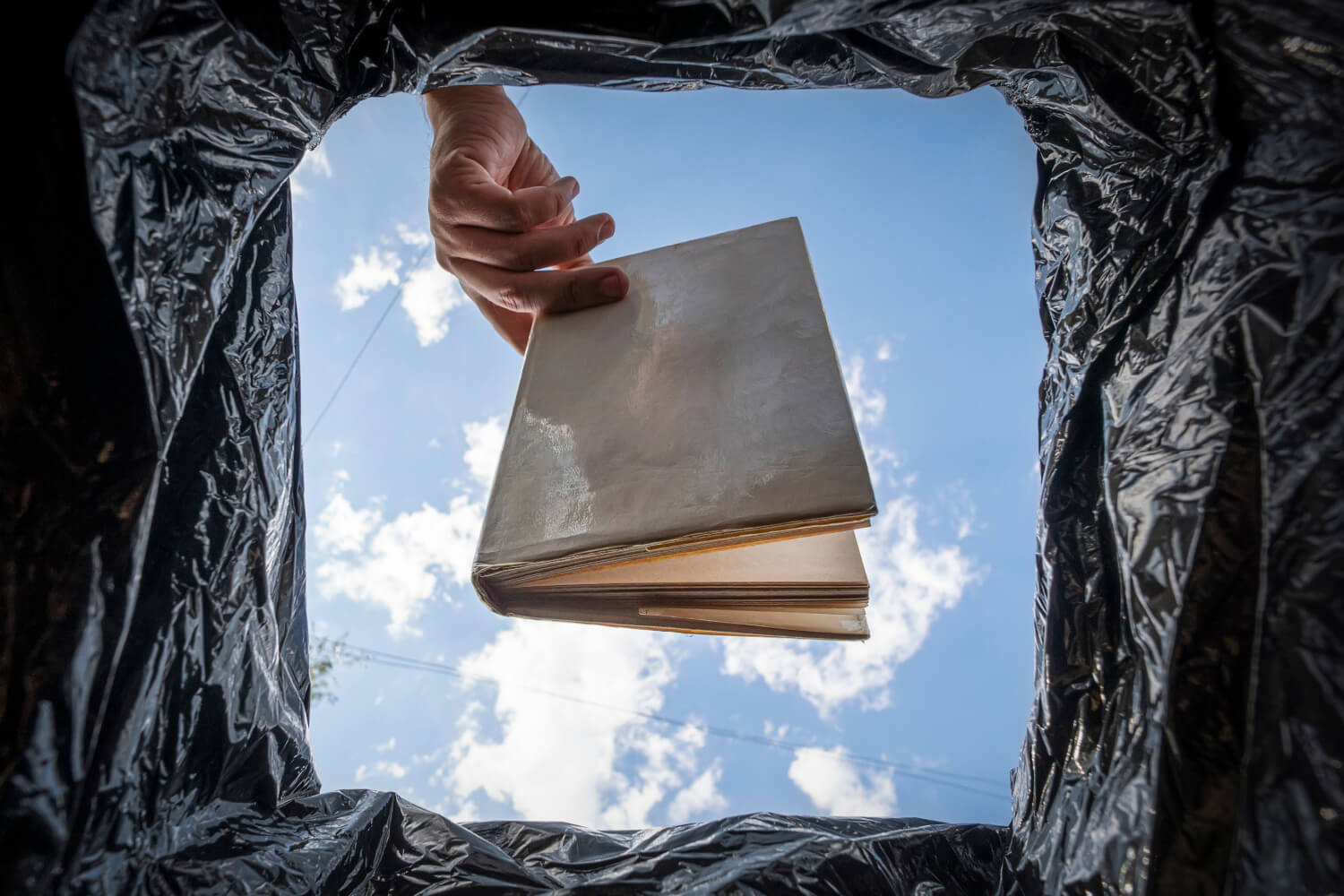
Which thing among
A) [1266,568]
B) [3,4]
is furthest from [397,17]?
[1266,568]

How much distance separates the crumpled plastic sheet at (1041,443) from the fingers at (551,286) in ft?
0.78

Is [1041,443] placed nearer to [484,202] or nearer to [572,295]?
[572,295]

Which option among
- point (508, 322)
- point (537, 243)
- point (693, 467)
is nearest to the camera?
point (693, 467)

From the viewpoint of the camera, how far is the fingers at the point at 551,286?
729 millimetres

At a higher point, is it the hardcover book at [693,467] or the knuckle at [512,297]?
the knuckle at [512,297]

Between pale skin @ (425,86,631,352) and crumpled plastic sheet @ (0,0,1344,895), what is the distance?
0.21 metres

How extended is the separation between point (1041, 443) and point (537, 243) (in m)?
0.56

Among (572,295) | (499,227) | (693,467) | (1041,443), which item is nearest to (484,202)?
(499,227)

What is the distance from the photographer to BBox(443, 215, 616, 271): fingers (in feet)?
2.38

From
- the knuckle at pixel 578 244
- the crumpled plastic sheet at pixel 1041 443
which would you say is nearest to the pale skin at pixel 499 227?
the knuckle at pixel 578 244

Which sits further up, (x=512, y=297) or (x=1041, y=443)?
(x=512, y=297)

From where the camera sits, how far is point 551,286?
739mm

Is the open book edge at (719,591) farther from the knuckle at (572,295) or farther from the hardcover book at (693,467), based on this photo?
the knuckle at (572,295)

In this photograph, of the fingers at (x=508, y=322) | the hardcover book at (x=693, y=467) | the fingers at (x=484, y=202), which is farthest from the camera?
the fingers at (x=508, y=322)
